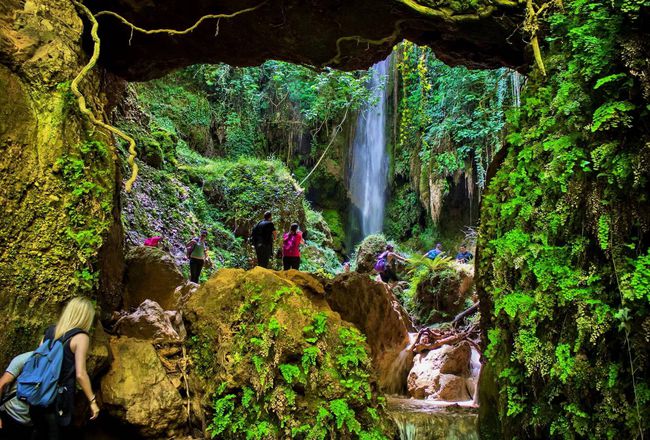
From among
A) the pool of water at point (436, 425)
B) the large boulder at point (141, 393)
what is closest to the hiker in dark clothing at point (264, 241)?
the pool of water at point (436, 425)

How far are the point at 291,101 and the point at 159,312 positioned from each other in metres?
14.5

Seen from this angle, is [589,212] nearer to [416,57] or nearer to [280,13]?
[280,13]

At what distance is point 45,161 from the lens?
394 centimetres

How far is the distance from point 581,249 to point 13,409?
441cm

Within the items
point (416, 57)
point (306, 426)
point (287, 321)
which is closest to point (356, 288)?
point (287, 321)

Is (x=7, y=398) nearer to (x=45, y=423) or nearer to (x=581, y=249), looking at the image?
(x=45, y=423)

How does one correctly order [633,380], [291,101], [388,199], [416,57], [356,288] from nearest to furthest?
1. [633,380]
2. [356,288]
3. [416,57]
4. [291,101]
5. [388,199]

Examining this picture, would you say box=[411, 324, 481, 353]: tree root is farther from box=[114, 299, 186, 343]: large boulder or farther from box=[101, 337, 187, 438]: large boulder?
box=[101, 337, 187, 438]: large boulder

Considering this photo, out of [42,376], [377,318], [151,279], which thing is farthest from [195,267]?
[42,376]

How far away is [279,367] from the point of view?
4121 millimetres

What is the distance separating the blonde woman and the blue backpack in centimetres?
5

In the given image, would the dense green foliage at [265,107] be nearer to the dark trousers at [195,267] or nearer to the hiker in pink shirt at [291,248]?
the hiker in pink shirt at [291,248]

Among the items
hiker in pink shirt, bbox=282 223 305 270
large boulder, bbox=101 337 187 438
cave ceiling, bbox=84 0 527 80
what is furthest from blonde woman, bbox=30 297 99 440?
hiker in pink shirt, bbox=282 223 305 270

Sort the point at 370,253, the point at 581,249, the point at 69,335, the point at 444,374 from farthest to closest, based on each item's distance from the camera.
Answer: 1. the point at 370,253
2. the point at 444,374
3. the point at 581,249
4. the point at 69,335
